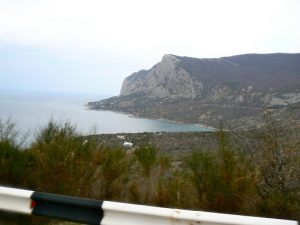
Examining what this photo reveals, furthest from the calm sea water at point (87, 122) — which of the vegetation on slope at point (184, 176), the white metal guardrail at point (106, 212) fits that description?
the white metal guardrail at point (106, 212)

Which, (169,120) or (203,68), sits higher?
(203,68)

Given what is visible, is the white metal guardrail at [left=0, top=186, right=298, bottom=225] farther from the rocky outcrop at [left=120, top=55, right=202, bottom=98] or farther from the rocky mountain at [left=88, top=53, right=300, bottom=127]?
the rocky outcrop at [left=120, top=55, right=202, bottom=98]

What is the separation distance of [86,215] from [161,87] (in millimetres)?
102226

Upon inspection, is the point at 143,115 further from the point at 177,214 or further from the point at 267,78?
the point at 177,214

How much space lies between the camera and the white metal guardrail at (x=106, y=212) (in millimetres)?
3049

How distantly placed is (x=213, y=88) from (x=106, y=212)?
83.1 m

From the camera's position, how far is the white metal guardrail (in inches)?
120

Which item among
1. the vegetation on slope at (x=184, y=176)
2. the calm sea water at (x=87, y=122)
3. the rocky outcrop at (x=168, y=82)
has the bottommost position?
the calm sea water at (x=87, y=122)

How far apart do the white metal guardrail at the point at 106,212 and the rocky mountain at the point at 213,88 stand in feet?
187

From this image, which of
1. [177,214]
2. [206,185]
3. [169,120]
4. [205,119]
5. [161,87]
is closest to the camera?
[177,214]

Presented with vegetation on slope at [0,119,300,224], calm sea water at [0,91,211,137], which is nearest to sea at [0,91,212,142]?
calm sea water at [0,91,211,137]

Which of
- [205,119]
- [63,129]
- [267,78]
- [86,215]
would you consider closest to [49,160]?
[63,129]

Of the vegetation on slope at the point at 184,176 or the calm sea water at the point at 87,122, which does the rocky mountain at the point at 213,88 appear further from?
the vegetation on slope at the point at 184,176

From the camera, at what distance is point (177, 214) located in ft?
10.4
